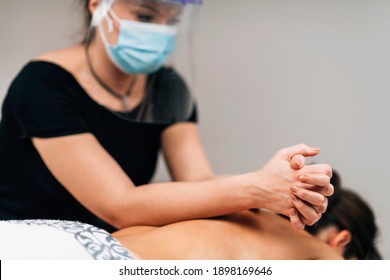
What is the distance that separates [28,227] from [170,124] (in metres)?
0.92

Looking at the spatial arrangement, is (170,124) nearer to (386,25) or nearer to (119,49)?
(119,49)

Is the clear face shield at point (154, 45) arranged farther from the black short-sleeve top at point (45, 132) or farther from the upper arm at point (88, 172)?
the upper arm at point (88, 172)

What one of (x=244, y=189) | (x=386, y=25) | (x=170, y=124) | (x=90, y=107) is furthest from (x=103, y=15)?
(x=386, y=25)

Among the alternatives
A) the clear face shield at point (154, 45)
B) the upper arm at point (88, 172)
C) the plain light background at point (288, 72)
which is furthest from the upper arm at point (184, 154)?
the plain light background at point (288, 72)

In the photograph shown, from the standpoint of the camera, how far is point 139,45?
1729 mm

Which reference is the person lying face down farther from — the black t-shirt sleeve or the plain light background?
the plain light background

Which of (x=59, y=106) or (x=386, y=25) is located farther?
(x=386, y=25)

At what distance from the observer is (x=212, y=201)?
4.77ft

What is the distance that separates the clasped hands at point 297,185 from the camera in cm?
131

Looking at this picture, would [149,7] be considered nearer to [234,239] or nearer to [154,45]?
[154,45]

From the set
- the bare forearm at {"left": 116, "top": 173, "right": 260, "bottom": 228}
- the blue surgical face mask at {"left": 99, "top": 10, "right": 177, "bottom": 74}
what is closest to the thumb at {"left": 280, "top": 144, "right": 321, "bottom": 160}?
the bare forearm at {"left": 116, "top": 173, "right": 260, "bottom": 228}

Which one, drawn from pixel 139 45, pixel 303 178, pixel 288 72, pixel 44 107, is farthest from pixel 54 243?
pixel 288 72

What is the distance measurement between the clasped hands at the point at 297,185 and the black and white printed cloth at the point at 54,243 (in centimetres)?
41

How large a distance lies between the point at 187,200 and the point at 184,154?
49cm
